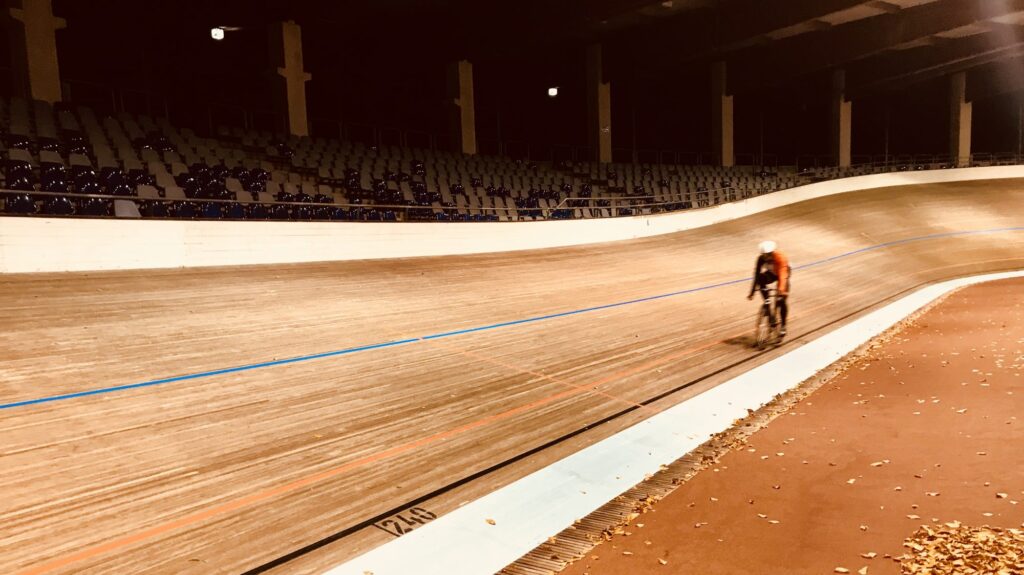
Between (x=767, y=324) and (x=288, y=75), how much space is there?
12.5 metres

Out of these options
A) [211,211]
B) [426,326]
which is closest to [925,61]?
[426,326]

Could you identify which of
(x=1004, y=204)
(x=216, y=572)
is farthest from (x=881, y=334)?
(x=1004, y=204)

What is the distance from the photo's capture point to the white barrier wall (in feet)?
21.1

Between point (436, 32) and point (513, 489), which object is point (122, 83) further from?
point (513, 489)

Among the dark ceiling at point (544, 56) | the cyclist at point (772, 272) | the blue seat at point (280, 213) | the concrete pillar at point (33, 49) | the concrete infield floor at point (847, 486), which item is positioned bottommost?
the concrete infield floor at point (847, 486)

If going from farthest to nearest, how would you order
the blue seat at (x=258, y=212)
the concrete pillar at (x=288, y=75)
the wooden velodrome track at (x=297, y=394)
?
1. the concrete pillar at (x=288, y=75)
2. the blue seat at (x=258, y=212)
3. the wooden velodrome track at (x=297, y=394)

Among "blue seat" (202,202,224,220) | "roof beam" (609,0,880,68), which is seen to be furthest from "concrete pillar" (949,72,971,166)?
"blue seat" (202,202,224,220)

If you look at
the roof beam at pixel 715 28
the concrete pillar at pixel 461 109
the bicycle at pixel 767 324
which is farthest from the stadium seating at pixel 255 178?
the bicycle at pixel 767 324

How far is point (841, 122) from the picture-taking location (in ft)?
90.8

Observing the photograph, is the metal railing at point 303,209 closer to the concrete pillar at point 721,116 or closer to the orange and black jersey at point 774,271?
the orange and black jersey at point 774,271

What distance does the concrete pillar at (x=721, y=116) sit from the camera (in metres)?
24.7

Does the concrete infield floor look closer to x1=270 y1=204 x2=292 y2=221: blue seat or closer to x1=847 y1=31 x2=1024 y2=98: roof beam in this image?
x1=270 y1=204 x2=292 y2=221: blue seat

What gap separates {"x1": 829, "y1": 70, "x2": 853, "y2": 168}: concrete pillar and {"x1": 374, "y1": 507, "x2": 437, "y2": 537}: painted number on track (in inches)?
1150

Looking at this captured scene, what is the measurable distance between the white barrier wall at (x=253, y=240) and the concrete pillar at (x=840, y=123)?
56.3 ft
